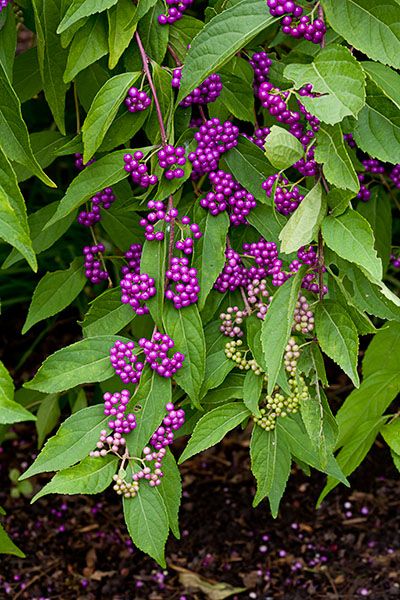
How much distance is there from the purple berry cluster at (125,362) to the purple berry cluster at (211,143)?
34 cm

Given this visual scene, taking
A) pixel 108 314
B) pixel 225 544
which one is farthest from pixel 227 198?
pixel 225 544

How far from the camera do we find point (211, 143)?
1553 millimetres

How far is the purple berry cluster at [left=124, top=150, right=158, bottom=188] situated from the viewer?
4.83 feet

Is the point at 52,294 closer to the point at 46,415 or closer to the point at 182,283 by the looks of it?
the point at 182,283

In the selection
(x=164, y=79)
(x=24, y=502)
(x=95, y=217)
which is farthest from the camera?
(x=24, y=502)

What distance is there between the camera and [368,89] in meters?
1.36

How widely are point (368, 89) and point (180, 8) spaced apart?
39cm

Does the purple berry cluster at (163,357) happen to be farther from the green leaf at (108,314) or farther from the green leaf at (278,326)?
the green leaf at (278,326)

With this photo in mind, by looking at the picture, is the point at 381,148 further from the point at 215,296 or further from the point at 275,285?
the point at 215,296

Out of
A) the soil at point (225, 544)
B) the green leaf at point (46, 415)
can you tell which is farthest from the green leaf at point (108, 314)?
the soil at point (225, 544)

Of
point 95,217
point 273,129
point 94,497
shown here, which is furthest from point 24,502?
point 273,129

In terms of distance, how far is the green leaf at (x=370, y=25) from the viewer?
4.11 ft

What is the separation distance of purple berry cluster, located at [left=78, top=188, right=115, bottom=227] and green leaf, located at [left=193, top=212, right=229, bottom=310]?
1.06ft

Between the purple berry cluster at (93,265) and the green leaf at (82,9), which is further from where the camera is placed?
the purple berry cluster at (93,265)
